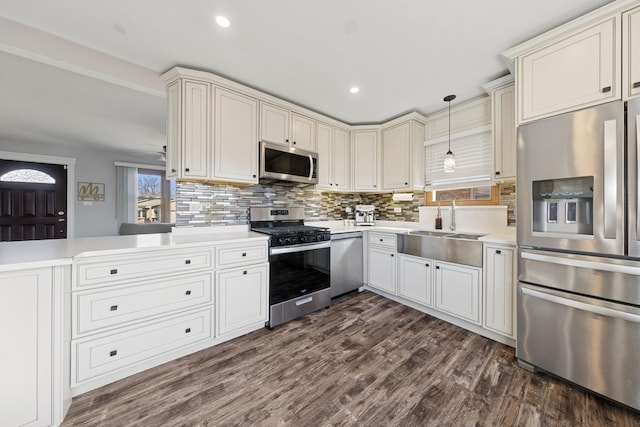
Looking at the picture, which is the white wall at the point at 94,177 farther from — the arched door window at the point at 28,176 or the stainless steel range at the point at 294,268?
the stainless steel range at the point at 294,268

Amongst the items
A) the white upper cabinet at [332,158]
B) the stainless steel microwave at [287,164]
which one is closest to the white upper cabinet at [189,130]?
the stainless steel microwave at [287,164]

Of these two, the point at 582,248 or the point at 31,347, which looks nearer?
the point at 31,347

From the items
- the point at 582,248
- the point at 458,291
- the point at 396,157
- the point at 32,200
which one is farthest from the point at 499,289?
the point at 32,200

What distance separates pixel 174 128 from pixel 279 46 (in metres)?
1.24

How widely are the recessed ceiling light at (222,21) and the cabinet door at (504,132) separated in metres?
2.54

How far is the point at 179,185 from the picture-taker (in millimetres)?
2463

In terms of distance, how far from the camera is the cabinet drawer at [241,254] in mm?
2048

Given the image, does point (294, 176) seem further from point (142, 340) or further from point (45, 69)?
point (45, 69)

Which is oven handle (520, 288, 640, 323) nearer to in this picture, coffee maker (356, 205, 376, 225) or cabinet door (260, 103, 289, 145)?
coffee maker (356, 205, 376, 225)

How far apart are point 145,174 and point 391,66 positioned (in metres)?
6.50

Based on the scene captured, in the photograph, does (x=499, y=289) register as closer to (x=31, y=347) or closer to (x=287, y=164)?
(x=287, y=164)

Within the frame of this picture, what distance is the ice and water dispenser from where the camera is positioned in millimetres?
1503

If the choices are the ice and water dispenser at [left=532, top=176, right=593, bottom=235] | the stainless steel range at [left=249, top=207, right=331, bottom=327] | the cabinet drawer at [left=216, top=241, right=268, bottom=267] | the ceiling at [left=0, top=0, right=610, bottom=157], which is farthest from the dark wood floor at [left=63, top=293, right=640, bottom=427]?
the ceiling at [left=0, top=0, right=610, bottom=157]

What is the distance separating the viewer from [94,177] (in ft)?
17.4
